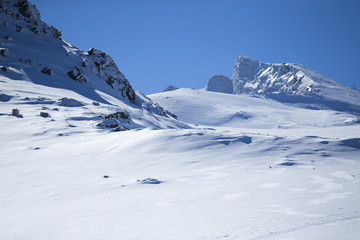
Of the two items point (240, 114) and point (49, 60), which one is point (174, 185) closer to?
point (49, 60)

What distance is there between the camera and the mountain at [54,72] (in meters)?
29.3

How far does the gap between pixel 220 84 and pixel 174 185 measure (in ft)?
581

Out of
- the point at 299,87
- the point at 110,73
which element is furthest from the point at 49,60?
the point at 299,87

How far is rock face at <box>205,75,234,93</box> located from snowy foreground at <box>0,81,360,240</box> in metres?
165

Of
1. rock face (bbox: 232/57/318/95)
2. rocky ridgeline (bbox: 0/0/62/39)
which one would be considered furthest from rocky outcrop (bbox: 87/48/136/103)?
rock face (bbox: 232/57/318/95)

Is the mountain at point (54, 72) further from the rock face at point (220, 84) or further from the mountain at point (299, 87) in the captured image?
the rock face at point (220, 84)

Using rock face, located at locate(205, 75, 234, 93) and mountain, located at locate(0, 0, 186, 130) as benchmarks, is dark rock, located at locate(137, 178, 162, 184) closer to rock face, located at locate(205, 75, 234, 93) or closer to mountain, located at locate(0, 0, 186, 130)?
mountain, located at locate(0, 0, 186, 130)

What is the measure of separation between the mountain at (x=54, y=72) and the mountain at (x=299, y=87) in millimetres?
60163

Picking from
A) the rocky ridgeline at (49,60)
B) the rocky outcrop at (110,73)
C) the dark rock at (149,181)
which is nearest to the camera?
the dark rock at (149,181)

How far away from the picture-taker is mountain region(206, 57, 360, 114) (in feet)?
283

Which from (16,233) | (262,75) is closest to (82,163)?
(16,233)

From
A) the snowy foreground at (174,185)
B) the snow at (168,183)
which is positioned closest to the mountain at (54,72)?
the snow at (168,183)

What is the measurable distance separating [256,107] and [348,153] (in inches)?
2437

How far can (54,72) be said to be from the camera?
1462 inches
